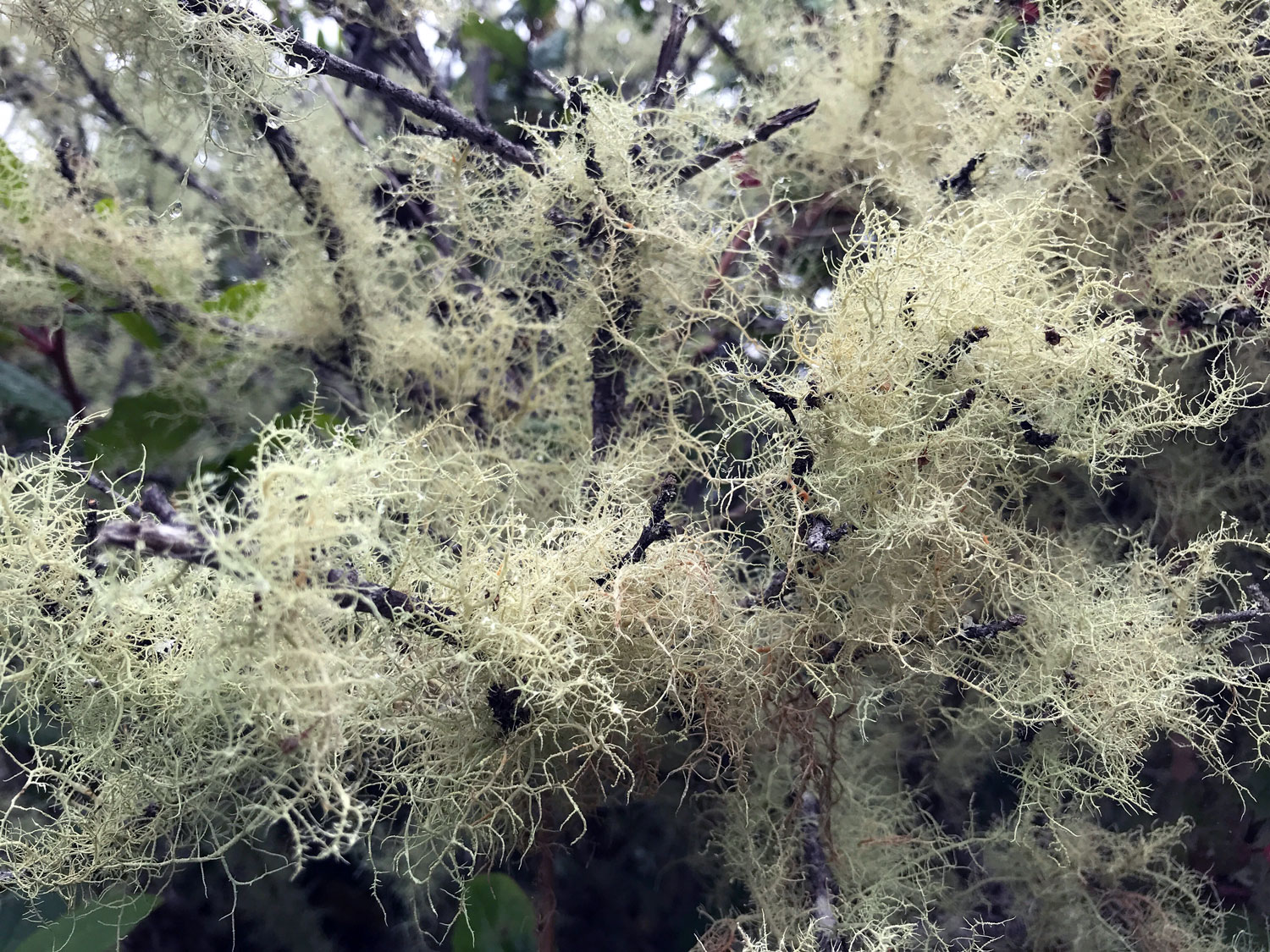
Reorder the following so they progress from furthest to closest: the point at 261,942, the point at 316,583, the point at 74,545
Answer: the point at 261,942 → the point at 74,545 → the point at 316,583

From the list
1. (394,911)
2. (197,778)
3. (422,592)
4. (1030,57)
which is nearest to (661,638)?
(422,592)

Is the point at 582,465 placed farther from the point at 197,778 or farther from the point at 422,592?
the point at 197,778

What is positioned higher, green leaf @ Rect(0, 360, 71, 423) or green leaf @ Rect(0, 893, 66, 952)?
green leaf @ Rect(0, 360, 71, 423)

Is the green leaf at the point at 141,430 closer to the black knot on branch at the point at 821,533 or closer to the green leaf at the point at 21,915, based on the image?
the green leaf at the point at 21,915

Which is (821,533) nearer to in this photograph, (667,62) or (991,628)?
(991,628)

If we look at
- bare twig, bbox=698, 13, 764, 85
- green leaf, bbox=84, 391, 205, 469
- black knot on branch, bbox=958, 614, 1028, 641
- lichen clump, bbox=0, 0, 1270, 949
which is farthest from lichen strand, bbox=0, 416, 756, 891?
bare twig, bbox=698, 13, 764, 85

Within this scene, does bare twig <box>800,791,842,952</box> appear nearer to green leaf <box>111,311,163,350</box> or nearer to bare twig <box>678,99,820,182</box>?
bare twig <box>678,99,820,182</box>
